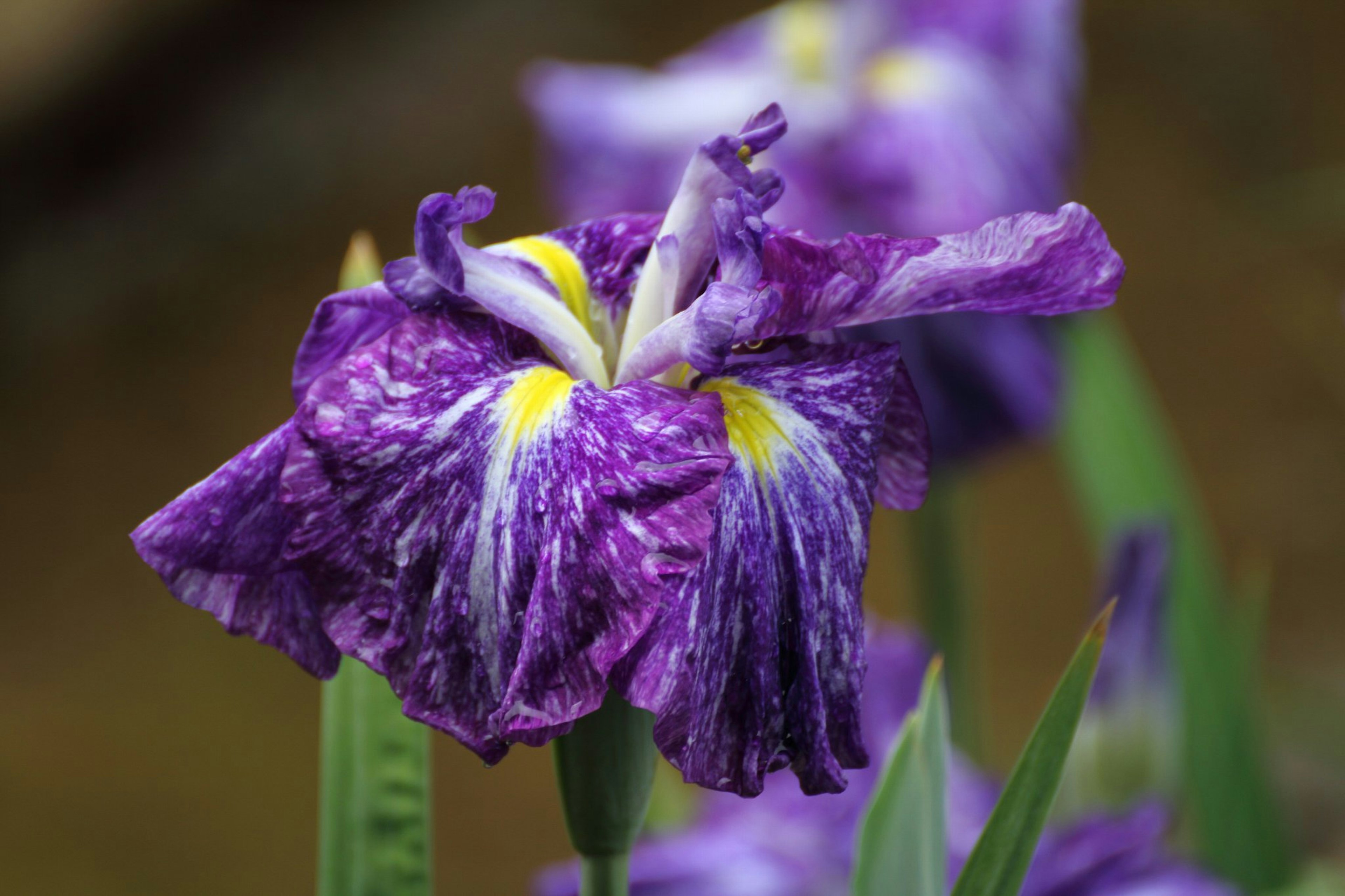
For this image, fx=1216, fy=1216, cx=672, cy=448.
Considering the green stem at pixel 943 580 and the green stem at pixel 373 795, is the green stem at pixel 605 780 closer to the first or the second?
the green stem at pixel 373 795

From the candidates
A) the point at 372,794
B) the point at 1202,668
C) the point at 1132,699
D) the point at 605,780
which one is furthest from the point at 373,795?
the point at 1202,668

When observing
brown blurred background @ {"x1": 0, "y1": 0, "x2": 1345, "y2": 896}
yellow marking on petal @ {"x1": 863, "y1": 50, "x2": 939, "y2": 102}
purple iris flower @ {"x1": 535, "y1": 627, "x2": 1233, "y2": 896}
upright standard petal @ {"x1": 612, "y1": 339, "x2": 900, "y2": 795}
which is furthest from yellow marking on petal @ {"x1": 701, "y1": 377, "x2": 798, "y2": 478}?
brown blurred background @ {"x1": 0, "y1": 0, "x2": 1345, "y2": 896}

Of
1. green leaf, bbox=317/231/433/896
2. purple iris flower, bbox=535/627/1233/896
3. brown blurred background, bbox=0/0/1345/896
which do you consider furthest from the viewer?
brown blurred background, bbox=0/0/1345/896

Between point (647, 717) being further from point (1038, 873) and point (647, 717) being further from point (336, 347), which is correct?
point (1038, 873)

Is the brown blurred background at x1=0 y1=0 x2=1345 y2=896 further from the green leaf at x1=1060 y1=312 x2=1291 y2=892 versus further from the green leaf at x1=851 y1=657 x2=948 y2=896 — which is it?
the green leaf at x1=851 y1=657 x2=948 y2=896

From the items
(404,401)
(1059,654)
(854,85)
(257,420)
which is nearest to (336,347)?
(404,401)

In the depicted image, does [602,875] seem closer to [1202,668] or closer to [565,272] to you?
[565,272]
